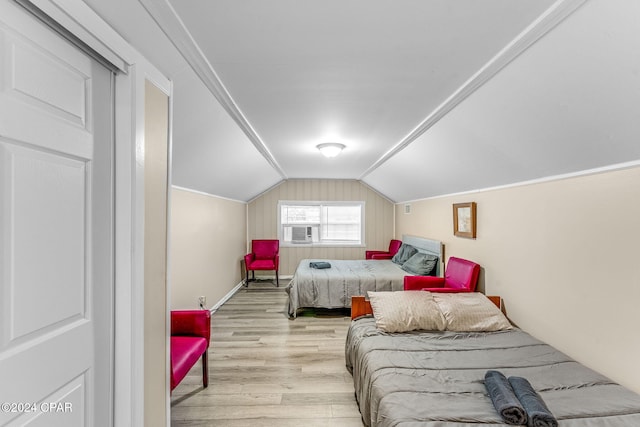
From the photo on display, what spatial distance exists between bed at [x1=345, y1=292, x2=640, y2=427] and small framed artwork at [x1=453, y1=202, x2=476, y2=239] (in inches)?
49.5

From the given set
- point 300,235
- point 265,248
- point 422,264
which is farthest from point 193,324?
point 300,235

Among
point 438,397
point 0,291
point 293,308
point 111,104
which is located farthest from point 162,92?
point 293,308

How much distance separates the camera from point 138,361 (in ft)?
4.36

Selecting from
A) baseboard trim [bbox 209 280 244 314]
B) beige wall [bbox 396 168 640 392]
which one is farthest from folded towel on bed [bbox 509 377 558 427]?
baseboard trim [bbox 209 280 244 314]

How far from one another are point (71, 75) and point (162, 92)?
1.62ft

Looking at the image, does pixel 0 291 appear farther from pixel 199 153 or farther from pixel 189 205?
pixel 189 205

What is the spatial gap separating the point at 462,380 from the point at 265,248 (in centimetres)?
532

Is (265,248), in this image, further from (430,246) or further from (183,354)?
(183,354)

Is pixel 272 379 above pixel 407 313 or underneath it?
underneath

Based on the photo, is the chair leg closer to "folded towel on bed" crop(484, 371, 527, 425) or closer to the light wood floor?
the light wood floor

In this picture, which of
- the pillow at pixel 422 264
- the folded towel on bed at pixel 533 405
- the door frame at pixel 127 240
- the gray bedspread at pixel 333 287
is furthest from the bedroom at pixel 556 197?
the gray bedspread at pixel 333 287

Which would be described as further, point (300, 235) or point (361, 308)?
point (300, 235)

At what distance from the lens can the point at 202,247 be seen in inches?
170

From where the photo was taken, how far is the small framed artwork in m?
3.61
